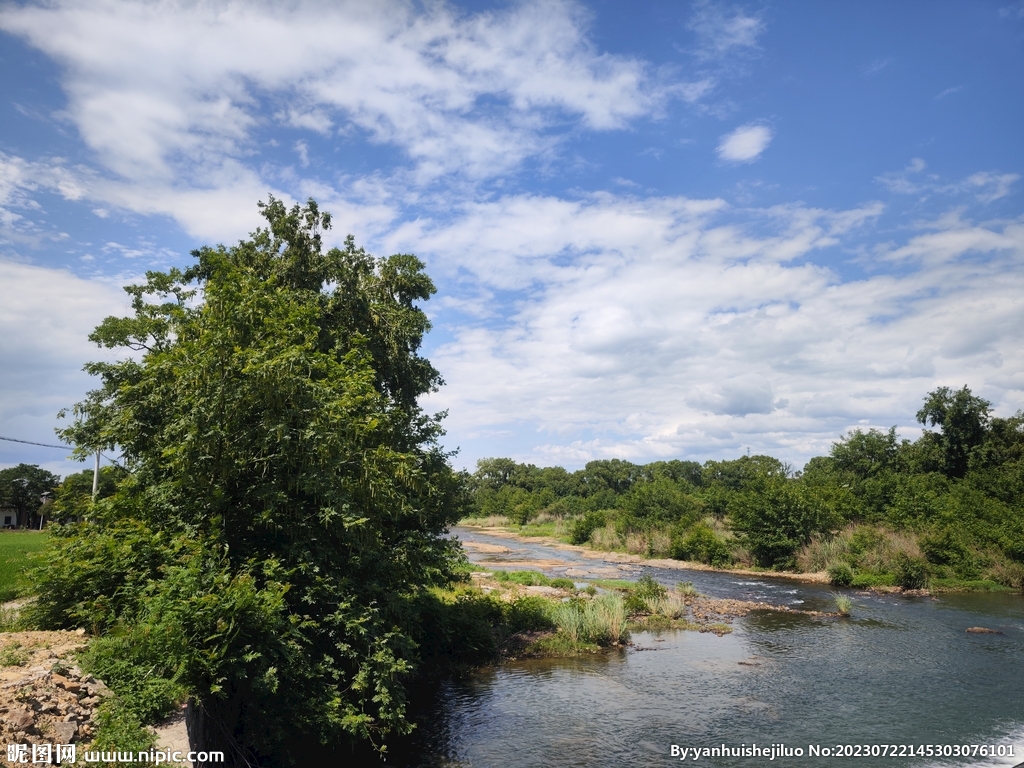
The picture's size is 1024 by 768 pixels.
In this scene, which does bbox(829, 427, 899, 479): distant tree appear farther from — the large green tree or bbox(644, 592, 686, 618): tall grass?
the large green tree

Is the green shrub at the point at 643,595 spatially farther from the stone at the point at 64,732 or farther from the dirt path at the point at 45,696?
the stone at the point at 64,732

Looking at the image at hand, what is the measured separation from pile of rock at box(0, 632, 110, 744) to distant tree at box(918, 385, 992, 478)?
62597 mm

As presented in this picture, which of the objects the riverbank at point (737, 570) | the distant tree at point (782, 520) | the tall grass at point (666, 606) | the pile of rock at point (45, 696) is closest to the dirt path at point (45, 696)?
the pile of rock at point (45, 696)

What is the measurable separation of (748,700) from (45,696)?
1721cm

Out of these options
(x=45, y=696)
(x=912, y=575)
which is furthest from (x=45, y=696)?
(x=912, y=575)

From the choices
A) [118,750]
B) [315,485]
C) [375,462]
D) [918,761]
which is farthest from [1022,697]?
[118,750]

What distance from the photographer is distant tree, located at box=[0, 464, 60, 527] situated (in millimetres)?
80500

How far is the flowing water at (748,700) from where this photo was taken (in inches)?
591

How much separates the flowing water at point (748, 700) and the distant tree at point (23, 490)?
86169mm

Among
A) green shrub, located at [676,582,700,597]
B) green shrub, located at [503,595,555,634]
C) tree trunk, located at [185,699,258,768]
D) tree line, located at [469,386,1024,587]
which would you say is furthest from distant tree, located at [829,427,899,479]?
tree trunk, located at [185,699,258,768]

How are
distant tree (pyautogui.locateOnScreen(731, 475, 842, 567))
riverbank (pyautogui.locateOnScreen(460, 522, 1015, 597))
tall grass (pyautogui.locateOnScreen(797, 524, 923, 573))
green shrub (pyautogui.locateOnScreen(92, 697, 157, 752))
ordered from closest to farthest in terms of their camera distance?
green shrub (pyautogui.locateOnScreen(92, 697, 157, 752)) < riverbank (pyautogui.locateOnScreen(460, 522, 1015, 597)) < tall grass (pyautogui.locateOnScreen(797, 524, 923, 573)) < distant tree (pyautogui.locateOnScreen(731, 475, 842, 567))

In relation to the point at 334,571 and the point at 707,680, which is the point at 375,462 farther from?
the point at 707,680

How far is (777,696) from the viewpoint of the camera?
741 inches

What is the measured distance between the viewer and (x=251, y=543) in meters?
12.7
